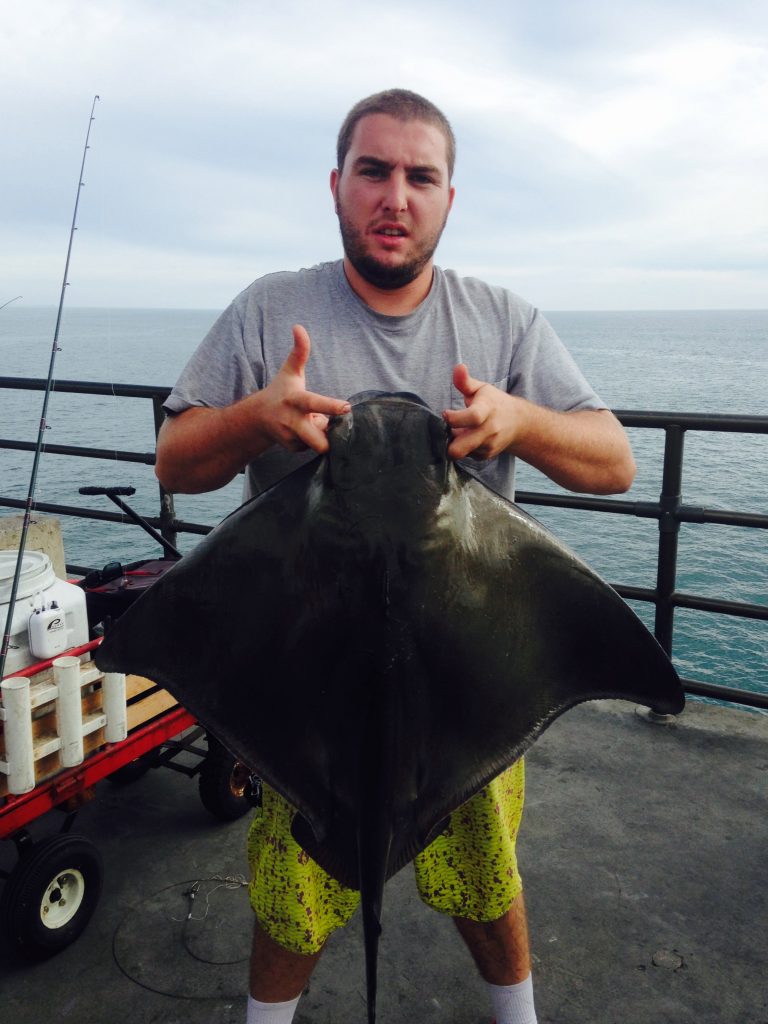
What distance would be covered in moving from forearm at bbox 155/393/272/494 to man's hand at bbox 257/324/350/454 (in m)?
0.06

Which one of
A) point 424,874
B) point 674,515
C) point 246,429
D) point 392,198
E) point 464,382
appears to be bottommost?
point 424,874

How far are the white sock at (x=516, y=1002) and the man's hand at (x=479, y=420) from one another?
1330 millimetres

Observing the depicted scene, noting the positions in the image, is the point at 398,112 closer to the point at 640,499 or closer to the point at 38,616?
the point at 38,616

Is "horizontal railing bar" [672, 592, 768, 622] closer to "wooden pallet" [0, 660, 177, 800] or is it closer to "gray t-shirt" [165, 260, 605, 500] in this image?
"gray t-shirt" [165, 260, 605, 500]

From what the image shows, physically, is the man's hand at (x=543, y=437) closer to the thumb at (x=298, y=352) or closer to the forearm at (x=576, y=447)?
the forearm at (x=576, y=447)

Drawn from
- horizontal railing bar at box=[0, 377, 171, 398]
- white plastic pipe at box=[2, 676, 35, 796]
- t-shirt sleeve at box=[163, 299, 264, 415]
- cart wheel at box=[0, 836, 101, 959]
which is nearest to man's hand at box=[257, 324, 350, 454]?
Result: t-shirt sleeve at box=[163, 299, 264, 415]

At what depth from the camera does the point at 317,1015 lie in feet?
6.62

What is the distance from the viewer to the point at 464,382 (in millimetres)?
1440

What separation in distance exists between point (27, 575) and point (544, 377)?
1.77m

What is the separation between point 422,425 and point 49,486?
56.2 ft

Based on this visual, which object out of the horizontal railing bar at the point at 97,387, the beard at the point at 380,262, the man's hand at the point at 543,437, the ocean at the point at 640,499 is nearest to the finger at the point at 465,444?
the man's hand at the point at 543,437

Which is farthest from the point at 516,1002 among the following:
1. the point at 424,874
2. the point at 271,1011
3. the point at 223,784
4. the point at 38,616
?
the point at 38,616

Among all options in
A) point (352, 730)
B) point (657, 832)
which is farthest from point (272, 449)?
point (657, 832)

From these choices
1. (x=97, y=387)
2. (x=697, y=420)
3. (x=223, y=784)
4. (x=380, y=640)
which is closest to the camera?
(x=380, y=640)
